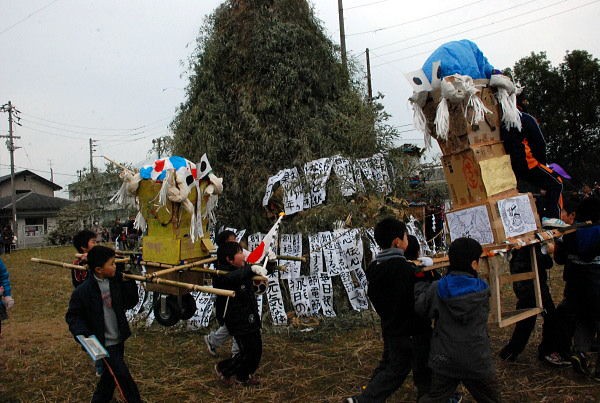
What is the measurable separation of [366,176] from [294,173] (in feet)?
3.70

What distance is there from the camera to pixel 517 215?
167 inches

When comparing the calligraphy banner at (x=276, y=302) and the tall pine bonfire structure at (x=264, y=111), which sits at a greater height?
the tall pine bonfire structure at (x=264, y=111)

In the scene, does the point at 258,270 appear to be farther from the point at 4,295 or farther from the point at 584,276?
the point at 584,276

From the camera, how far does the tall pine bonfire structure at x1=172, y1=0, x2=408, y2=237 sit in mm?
8078

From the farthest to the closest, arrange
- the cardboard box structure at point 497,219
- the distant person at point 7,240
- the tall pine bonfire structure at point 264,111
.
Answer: the distant person at point 7,240, the tall pine bonfire structure at point 264,111, the cardboard box structure at point 497,219

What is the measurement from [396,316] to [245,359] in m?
1.96

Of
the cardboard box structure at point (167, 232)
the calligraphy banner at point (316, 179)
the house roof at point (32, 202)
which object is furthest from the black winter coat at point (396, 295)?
the house roof at point (32, 202)

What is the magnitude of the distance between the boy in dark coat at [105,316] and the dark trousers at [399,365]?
190cm

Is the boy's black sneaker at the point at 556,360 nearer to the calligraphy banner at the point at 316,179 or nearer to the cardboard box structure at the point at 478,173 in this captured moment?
the cardboard box structure at the point at 478,173

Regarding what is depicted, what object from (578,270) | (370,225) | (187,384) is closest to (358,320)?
(370,225)

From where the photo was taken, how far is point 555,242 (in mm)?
4809

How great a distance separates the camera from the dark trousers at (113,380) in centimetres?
403

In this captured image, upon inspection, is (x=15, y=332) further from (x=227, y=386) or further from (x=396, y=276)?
(x=396, y=276)

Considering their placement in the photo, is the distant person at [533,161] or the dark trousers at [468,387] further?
the distant person at [533,161]
